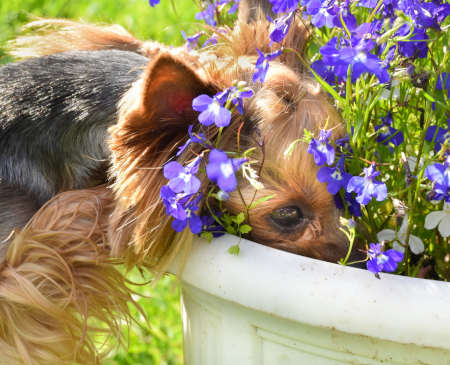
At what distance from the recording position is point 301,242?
1930 millimetres

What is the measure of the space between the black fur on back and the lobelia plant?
0.57 m

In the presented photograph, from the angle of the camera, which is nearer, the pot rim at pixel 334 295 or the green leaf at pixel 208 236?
the pot rim at pixel 334 295

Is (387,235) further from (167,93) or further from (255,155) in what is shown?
(167,93)

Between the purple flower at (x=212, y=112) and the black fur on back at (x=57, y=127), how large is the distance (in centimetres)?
85

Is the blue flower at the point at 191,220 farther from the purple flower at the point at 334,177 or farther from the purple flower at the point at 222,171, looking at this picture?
the purple flower at the point at 334,177

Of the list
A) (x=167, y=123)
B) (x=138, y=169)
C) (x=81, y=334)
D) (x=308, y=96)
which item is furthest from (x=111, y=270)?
(x=308, y=96)

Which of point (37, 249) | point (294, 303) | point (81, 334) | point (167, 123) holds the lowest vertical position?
point (81, 334)

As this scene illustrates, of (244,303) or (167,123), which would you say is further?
(167,123)

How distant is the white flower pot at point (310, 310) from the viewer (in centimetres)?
138

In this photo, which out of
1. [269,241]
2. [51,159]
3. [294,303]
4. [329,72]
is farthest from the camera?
[51,159]

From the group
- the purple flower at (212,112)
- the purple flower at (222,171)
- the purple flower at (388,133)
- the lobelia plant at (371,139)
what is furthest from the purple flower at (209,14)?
the purple flower at (222,171)

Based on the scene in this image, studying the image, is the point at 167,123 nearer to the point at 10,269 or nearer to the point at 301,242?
the point at 301,242

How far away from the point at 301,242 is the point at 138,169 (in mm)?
548

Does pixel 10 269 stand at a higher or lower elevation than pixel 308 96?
lower
